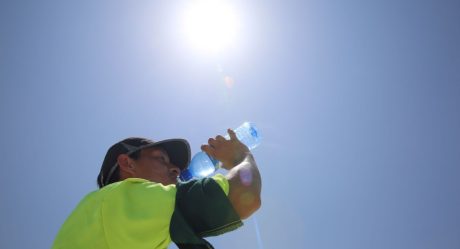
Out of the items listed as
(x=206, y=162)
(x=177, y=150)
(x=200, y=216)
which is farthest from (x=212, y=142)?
(x=206, y=162)

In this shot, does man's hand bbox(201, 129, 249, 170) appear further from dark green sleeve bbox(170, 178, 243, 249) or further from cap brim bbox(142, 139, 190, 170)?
dark green sleeve bbox(170, 178, 243, 249)

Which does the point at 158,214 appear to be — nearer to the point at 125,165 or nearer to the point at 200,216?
the point at 200,216

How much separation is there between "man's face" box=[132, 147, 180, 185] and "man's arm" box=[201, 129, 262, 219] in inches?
16.6

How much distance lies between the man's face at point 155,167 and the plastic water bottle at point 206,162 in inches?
48.0

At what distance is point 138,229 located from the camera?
2055mm

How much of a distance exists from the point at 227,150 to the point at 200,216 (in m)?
1.13

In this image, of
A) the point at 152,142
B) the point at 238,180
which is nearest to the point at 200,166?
the point at 152,142

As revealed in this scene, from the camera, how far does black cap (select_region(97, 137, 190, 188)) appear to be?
3.35 m

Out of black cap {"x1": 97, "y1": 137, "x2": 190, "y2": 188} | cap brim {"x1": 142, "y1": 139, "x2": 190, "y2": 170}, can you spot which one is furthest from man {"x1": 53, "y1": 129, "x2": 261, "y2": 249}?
cap brim {"x1": 142, "y1": 139, "x2": 190, "y2": 170}

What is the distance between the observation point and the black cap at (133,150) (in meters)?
3.35

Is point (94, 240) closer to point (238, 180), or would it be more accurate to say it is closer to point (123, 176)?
point (238, 180)

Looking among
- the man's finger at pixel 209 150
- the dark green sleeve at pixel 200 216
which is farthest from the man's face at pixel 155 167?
the dark green sleeve at pixel 200 216

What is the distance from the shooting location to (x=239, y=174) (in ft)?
7.95

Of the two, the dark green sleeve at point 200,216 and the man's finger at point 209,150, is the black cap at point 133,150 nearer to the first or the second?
the man's finger at point 209,150
